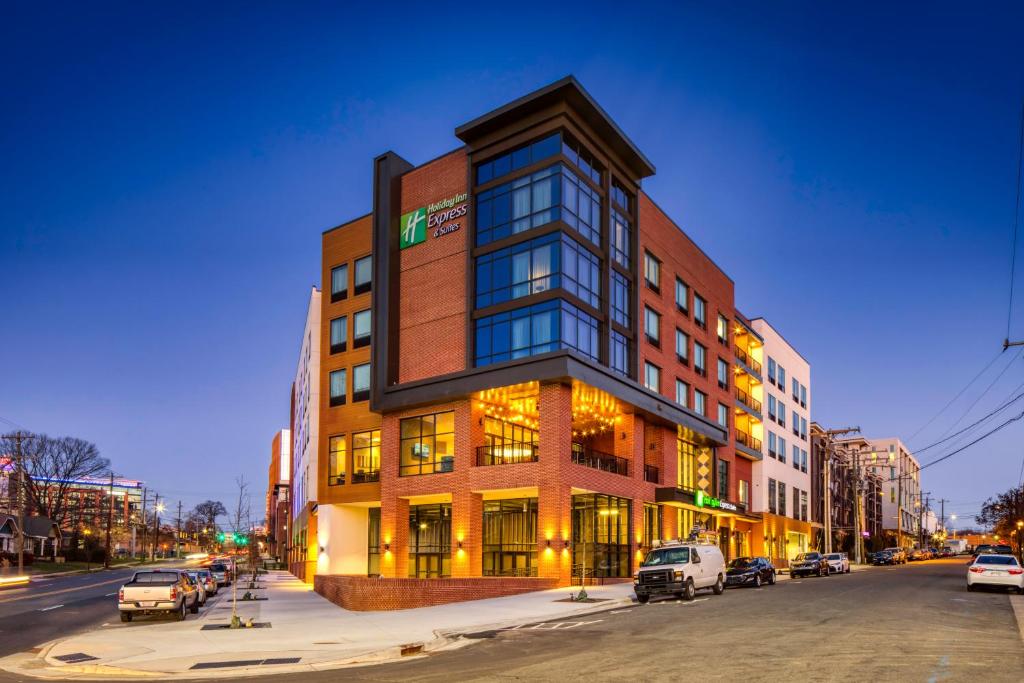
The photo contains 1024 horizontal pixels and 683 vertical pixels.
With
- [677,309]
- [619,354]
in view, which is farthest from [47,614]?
[677,309]

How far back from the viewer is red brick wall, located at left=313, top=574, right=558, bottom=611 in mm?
33031

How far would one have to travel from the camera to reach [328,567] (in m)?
55.2

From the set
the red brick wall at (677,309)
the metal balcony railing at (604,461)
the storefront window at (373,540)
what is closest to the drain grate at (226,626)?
the metal balcony railing at (604,461)

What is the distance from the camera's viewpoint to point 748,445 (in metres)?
72.7

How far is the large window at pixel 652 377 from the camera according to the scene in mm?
51256

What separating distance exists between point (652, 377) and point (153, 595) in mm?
31689

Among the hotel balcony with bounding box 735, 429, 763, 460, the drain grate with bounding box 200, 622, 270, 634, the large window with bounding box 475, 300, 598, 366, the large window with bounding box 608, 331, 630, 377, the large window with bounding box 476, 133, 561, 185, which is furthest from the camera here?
the hotel balcony with bounding box 735, 429, 763, 460

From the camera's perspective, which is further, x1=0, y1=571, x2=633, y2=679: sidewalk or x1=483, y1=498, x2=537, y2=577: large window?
x1=483, y1=498, x2=537, y2=577: large window

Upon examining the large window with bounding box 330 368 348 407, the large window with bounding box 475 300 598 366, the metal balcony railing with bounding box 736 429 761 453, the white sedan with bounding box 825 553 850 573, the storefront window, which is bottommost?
the white sedan with bounding box 825 553 850 573

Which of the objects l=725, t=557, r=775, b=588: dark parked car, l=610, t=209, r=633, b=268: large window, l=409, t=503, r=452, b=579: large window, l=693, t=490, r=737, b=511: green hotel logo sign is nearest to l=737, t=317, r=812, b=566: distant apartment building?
l=693, t=490, r=737, b=511: green hotel logo sign

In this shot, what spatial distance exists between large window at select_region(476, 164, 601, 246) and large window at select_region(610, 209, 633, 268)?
222cm

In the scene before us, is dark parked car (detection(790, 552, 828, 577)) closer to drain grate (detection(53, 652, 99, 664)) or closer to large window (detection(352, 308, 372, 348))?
large window (detection(352, 308, 372, 348))

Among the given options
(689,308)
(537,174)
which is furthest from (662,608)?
(689,308)

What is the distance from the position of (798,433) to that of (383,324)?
5579 cm
